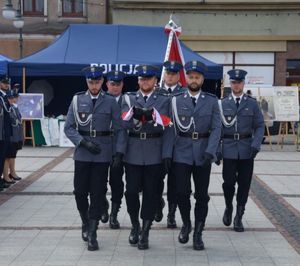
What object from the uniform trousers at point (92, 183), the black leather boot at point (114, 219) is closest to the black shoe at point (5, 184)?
the black leather boot at point (114, 219)

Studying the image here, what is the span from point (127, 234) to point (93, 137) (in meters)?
1.46

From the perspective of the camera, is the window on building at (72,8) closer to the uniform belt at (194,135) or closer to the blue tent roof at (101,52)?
the blue tent roof at (101,52)

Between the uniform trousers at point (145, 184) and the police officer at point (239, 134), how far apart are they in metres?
1.31

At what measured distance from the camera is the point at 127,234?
7.14 m

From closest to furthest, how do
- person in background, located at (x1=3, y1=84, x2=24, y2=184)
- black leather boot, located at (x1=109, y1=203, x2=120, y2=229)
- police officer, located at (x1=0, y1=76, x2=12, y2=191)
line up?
black leather boot, located at (x1=109, y1=203, x2=120, y2=229) → police officer, located at (x1=0, y1=76, x2=12, y2=191) → person in background, located at (x1=3, y1=84, x2=24, y2=184)

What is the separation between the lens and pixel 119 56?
1831 cm

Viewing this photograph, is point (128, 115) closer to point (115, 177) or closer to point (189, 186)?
point (189, 186)

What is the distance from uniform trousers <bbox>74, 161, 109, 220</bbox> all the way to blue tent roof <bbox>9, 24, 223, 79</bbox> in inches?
454

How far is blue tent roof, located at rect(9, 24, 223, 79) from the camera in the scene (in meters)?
17.8

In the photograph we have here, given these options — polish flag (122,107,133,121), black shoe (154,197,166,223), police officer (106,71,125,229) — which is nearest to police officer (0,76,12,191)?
police officer (106,71,125,229)

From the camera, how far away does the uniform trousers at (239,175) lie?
7375 millimetres

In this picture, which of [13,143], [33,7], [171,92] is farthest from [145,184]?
[33,7]

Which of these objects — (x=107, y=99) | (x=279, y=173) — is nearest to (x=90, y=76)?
(x=107, y=99)

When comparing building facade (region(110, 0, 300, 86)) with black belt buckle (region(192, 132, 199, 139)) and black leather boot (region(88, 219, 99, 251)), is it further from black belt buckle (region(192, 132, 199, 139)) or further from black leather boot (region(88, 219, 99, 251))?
black leather boot (region(88, 219, 99, 251))
